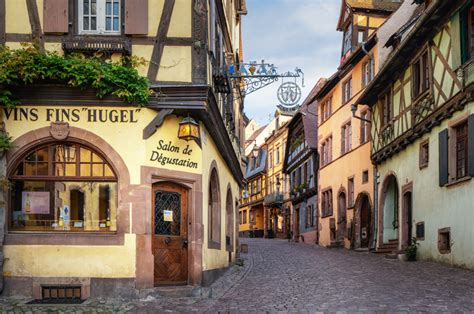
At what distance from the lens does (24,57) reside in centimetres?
1170

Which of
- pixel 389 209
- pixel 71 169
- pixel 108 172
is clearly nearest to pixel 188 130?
pixel 108 172

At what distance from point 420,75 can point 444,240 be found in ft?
17.7

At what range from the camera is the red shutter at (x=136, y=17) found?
1241 cm

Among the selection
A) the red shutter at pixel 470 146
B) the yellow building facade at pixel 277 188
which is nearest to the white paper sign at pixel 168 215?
the red shutter at pixel 470 146

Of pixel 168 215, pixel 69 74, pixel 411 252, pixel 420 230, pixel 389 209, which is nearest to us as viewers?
pixel 69 74

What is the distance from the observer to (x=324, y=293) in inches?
506

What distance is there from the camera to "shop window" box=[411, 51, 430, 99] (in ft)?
66.5

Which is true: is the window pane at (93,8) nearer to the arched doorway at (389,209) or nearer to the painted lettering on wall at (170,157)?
the painted lettering on wall at (170,157)

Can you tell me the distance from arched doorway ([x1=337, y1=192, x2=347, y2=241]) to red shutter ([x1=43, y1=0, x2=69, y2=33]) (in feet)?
74.7

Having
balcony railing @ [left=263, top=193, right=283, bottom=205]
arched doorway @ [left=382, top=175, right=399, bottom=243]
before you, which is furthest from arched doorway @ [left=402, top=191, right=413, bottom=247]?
balcony railing @ [left=263, top=193, right=283, bottom=205]

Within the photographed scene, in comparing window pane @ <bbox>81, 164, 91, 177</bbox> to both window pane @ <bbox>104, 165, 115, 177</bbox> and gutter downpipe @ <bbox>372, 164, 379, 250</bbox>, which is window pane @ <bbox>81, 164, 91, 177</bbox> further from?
gutter downpipe @ <bbox>372, 164, 379, 250</bbox>

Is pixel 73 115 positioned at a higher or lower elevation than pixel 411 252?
higher

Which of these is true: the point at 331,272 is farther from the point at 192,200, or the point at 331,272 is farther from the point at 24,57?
the point at 24,57

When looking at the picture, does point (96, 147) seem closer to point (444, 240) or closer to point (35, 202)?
point (35, 202)
